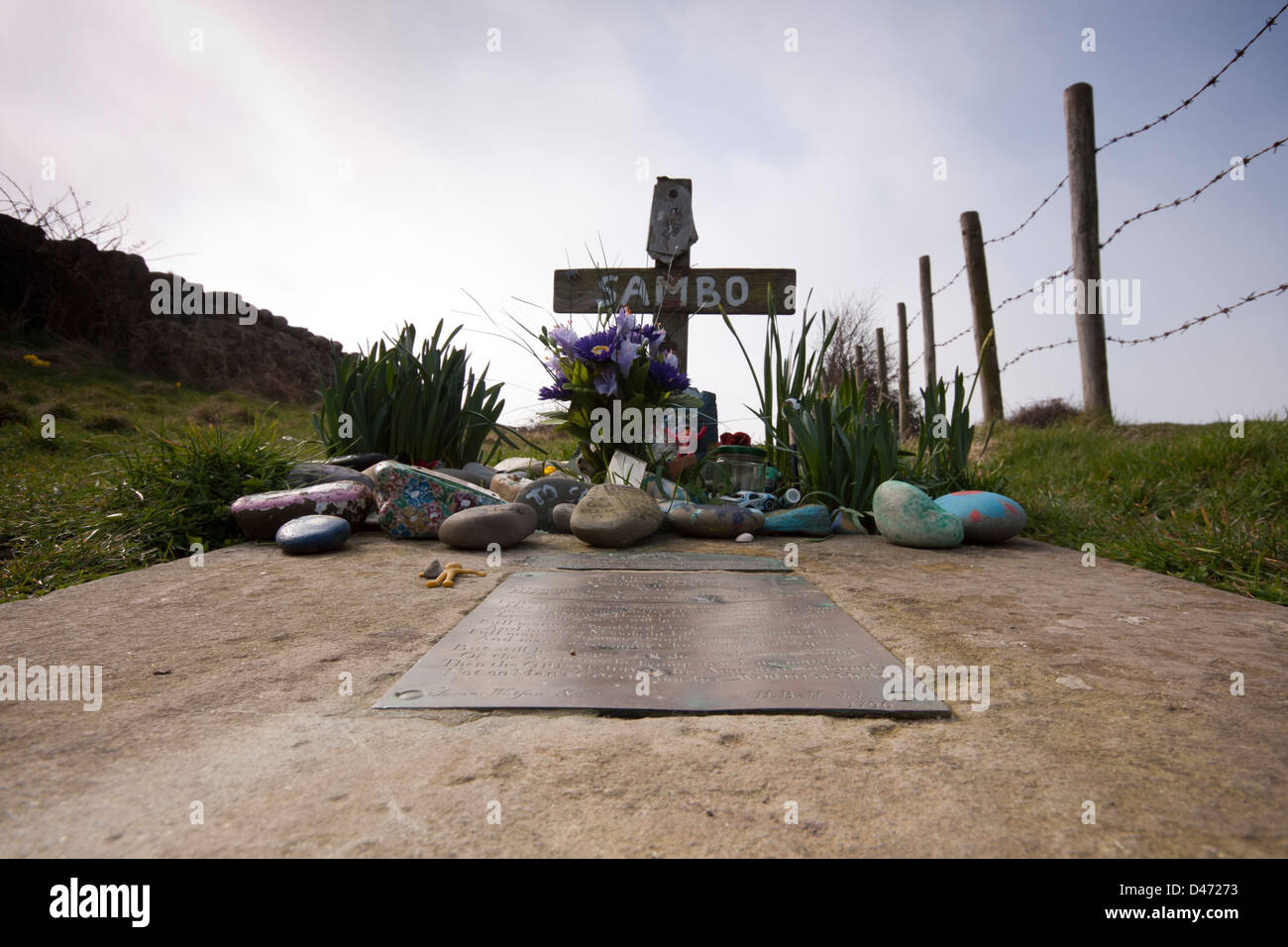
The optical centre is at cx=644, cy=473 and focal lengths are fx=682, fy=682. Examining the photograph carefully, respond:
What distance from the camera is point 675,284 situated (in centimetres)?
593

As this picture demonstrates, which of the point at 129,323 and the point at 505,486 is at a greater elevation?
the point at 129,323

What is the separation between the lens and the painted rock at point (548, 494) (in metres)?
4.02

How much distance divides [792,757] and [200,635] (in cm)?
160

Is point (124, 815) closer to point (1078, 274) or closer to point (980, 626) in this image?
point (980, 626)

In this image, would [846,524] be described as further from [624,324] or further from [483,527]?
[483,527]

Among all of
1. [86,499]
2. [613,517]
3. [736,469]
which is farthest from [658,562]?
[86,499]

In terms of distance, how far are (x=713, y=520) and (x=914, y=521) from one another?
1.02 meters

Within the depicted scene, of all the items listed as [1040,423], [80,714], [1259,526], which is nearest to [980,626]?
[1259,526]

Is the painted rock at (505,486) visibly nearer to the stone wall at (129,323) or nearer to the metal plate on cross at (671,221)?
the metal plate on cross at (671,221)

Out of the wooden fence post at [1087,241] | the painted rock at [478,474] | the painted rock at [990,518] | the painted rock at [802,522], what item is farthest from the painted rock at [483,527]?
the wooden fence post at [1087,241]

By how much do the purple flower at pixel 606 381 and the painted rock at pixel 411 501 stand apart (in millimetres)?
1016

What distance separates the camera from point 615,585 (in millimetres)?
2432

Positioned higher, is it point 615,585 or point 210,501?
point 210,501

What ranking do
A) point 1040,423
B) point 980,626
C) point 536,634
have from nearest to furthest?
point 536,634, point 980,626, point 1040,423
